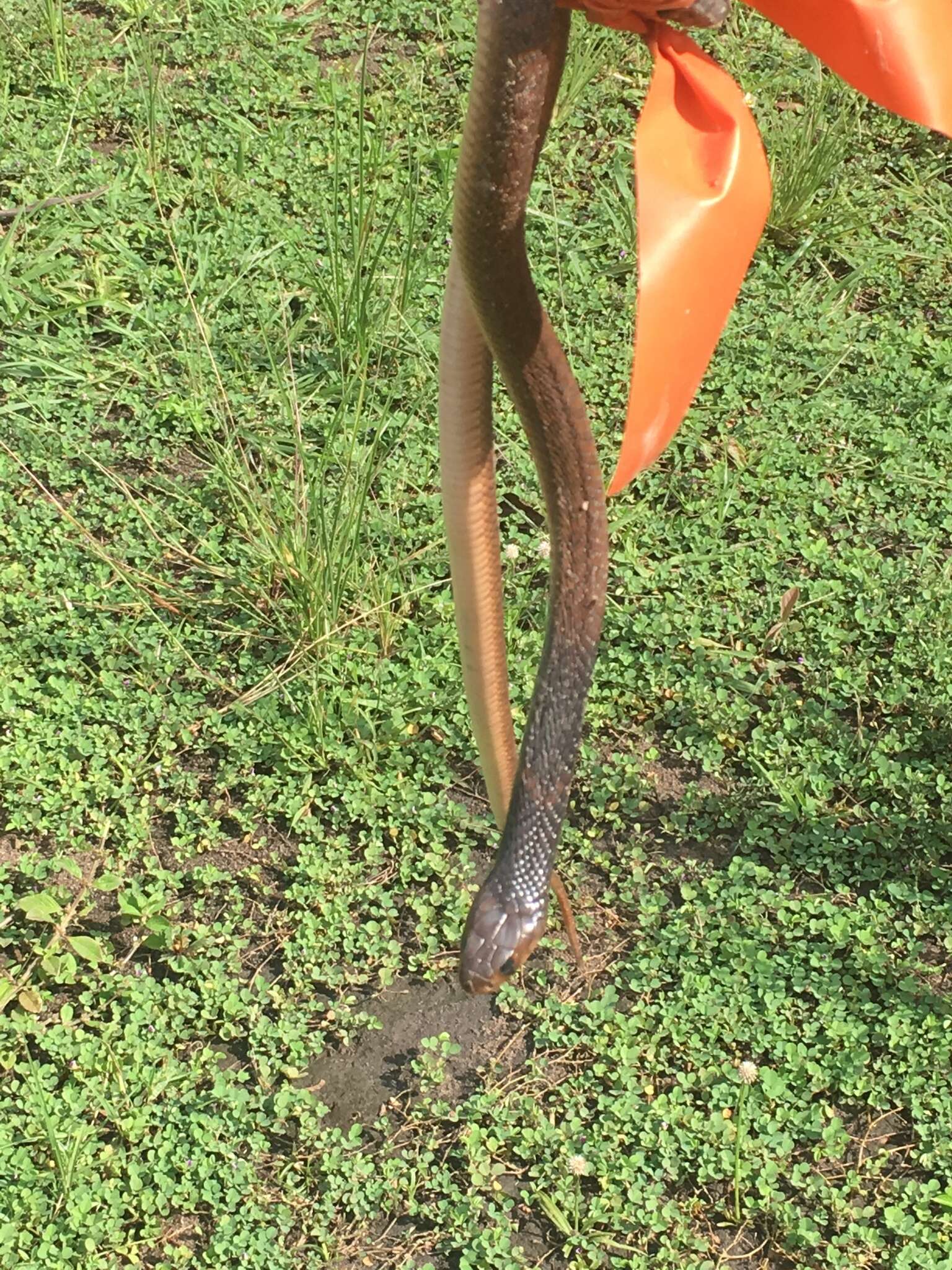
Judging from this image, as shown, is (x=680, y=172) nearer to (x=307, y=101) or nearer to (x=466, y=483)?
(x=466, y=483)

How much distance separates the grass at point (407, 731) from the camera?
266 cm

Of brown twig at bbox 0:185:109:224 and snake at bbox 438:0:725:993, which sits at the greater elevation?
snake at bbox 438:0:725:993

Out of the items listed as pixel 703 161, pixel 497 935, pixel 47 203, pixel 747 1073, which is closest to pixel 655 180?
pixel 703 161

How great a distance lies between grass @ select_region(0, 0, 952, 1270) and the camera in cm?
266

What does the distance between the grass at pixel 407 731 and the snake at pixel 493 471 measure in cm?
93

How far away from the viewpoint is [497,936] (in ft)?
6.36

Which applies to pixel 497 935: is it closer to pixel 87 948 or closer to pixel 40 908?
pixel 87 948

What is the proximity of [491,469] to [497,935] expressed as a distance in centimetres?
69

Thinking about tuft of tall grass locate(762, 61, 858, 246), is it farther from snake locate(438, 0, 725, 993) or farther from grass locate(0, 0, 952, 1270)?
snake locate(438, 0, 725, 993)

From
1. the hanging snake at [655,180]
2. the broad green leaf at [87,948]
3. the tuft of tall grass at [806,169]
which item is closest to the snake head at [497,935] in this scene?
the hanging snake at [655,180]

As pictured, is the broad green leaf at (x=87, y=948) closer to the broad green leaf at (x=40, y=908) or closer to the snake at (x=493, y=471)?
the broad green leaf at (x=40, y=908)

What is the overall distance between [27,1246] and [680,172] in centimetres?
228

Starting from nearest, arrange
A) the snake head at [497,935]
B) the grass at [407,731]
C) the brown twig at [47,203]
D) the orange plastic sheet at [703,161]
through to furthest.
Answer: the orange plastic sheet at [703,161] < the snake head at [497,935] < the grass at [407,731] < the brown twig at [47,203]

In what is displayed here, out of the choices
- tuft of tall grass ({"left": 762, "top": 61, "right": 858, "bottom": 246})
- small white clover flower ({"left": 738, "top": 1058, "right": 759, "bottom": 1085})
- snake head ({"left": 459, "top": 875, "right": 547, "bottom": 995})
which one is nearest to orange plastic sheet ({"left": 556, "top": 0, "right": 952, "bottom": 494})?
snake head ({"left": 459, "top": 875, "right": 547, "bottom": 995})
